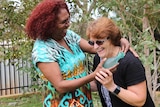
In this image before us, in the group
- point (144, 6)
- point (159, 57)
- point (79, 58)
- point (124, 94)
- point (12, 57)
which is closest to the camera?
point (124, 94)

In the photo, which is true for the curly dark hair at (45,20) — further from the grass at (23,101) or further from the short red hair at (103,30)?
the grass at (23,101)

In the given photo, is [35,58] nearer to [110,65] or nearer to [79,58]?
[79,58]

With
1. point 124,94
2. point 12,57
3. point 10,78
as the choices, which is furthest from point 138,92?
point 10,78

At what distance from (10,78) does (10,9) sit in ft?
14.6

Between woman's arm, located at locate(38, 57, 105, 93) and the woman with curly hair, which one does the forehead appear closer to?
the woman with curly hair

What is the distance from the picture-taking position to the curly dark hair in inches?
96.0

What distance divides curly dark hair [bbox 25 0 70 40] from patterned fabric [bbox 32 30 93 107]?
0.06m

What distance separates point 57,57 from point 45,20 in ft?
0.85

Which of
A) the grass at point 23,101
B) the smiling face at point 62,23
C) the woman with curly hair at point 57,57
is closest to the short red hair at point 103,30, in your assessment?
the woman with curly hair at point 57,57

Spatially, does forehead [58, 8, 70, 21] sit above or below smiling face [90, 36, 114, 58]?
above

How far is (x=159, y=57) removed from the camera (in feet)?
12.0

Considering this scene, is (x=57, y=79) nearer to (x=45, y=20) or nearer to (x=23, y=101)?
(x=45, y=20)

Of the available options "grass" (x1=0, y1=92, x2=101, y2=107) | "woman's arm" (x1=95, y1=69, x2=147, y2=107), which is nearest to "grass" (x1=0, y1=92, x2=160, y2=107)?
"grass" (x1=0, y1=92, x2=101, y2=107)

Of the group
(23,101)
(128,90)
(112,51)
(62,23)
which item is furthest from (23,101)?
(128,90)
